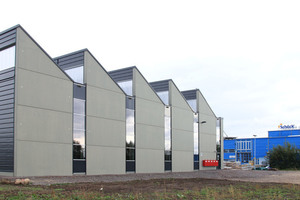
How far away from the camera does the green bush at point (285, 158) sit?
52812mm

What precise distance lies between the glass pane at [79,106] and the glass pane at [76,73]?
1.89 meters

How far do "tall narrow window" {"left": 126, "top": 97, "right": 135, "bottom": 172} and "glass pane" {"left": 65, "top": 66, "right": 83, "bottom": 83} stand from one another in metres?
5.58

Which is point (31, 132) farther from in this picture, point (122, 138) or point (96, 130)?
point (122, 138)

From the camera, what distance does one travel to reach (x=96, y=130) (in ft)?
92.8

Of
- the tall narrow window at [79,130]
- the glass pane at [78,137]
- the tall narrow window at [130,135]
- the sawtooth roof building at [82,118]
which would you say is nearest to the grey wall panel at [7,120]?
the sawtooth roof building at [82,118]

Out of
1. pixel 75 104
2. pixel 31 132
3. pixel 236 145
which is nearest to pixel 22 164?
pixel 31 132

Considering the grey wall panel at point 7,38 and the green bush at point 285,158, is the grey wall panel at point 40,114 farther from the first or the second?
the green bush at point 285,158

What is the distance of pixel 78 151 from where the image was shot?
26.5 meters

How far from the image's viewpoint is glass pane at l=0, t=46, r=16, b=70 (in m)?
23.0

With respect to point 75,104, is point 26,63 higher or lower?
higher

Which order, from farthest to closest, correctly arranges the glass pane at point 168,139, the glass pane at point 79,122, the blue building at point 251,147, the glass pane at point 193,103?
the blue building at point 251,147, the glass pane at point 193,103, the glass pane at point 168,139, the glass pane at point 79,122

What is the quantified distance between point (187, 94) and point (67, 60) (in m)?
20.4

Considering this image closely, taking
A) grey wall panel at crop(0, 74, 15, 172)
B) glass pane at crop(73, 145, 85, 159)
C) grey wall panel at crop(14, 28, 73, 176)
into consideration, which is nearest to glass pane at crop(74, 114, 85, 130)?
grey wall panel at crop(14, 28, 73, 176)

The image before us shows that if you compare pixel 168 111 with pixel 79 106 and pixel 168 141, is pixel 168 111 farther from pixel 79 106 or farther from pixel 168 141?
pixel 79 106
